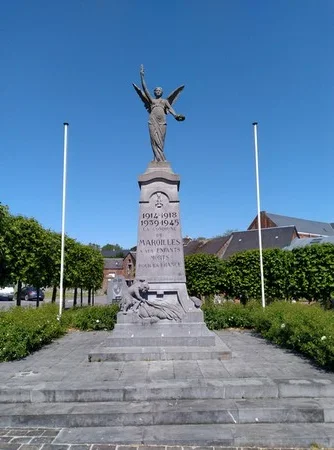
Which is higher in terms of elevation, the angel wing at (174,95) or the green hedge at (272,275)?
the angel wing at (174,95)

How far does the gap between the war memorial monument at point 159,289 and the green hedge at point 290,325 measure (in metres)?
1.65

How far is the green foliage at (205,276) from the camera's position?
2164cm

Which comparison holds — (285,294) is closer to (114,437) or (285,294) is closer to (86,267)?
(86,267)

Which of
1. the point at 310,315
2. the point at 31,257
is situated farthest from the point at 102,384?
the point at 31,257

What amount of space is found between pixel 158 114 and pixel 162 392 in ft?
23.5

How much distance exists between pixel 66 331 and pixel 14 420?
24.9 feet

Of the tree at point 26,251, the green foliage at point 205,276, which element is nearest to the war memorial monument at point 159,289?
the tree at point 26,251

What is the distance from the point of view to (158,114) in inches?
391

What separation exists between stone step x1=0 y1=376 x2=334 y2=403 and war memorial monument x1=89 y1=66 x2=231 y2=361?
6.66 feet

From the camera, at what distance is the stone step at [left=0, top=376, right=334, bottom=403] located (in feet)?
16.4

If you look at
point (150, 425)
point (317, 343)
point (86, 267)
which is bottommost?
point (150, 425)

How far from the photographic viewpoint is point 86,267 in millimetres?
24766

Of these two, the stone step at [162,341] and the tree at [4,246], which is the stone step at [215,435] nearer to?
the stone step at [162,341]

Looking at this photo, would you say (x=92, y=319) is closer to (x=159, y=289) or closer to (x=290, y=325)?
(x=159, y=289)
